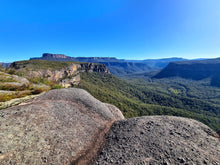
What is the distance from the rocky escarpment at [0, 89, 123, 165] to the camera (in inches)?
200

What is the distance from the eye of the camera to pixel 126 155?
5.68 m

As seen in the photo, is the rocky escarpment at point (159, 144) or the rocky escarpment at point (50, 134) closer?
the rocky escarpment at point (50, 134)

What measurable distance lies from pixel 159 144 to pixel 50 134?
24.0ft

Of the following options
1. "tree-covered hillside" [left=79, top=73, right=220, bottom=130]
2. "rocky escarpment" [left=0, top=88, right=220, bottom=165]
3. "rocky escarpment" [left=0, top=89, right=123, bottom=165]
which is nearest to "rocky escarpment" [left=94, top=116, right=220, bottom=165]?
"rocky escarpment" [left=0, top=88, right=220, bottom=165]

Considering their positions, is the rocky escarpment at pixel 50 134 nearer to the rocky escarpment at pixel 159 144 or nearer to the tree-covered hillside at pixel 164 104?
the rocky escarpment at pixel 159 144

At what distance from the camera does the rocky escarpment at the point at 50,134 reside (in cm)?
509

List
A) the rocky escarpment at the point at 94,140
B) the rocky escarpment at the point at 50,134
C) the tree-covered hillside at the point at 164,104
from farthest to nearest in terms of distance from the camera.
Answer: the tree-covered hillside at the point at 164,104 < the rocky escarpment at the point at 94,140 < the rocky escarpment at the point at 50,134

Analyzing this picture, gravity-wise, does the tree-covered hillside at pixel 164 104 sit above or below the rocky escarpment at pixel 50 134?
below

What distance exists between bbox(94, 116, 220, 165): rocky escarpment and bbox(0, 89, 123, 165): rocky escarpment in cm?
131

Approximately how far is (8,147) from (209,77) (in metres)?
274

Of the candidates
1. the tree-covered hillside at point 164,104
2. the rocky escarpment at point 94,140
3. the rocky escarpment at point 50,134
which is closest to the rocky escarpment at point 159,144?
the rocky escarpment at point 94,140

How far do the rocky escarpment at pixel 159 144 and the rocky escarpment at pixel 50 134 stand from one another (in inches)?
51.5

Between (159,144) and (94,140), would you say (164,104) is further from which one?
(94,140)

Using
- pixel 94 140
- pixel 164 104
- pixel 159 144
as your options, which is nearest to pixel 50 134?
pixel 94 140
